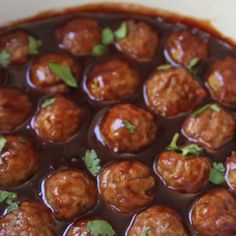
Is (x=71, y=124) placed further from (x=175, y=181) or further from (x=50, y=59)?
(x=175, y=181)

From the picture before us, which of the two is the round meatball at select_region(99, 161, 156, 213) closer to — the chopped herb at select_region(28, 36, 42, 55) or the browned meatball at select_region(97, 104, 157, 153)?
the browned meatball at select_region(97, 104, 157, 153)

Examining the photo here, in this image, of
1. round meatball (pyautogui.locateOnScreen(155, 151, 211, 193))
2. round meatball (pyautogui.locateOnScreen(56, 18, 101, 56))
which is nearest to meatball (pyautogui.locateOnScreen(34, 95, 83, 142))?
round meatball (pyautogui.locateOnScreen(56, 18, 101, 56))

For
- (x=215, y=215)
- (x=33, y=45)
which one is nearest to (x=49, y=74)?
(x=33, y=45)

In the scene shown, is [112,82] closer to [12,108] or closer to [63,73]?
[63,73]

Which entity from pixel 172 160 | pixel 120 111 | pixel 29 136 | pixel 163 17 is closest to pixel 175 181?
pixel 172 160

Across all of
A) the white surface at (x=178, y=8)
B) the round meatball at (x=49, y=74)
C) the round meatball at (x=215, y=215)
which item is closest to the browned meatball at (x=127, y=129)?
the round meatball at (x=49, y=74)

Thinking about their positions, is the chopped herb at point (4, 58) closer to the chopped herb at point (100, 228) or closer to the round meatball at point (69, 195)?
the round meatball at point (69, 195)
